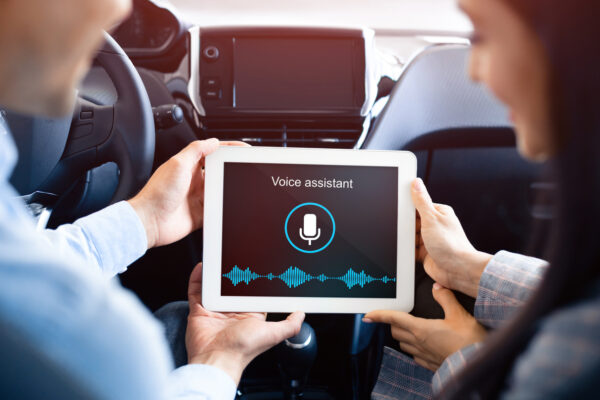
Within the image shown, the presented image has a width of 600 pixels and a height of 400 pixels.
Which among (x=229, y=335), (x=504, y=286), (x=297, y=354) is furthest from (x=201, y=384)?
(x=504, y=286)

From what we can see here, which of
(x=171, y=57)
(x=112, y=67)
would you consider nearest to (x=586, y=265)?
(x=112, y=67)

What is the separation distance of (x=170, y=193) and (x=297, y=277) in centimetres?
24

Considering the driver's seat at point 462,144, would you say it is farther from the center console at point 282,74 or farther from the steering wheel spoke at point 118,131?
the steering wheel spoke at point 118,131

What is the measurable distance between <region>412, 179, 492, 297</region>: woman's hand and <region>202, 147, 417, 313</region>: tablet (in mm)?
22

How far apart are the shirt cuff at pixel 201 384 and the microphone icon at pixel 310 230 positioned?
0.76 feet

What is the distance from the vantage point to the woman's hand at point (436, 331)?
25.9 inches

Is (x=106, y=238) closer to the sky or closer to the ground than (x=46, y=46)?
closer to the ground

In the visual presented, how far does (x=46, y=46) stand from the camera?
325 mm

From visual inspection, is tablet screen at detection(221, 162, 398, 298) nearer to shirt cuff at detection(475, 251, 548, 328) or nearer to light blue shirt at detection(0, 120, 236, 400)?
shirt cuff at detection(475, 251, 548, 328)

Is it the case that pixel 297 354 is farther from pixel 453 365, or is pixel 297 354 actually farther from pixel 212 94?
pixel 212 94

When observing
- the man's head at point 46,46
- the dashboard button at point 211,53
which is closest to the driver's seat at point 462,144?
the dashboard button at point 211,53

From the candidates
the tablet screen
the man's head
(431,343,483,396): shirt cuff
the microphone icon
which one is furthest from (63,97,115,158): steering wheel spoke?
(431,343,483,396): shirt cuff

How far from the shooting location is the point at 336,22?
955 millimetres

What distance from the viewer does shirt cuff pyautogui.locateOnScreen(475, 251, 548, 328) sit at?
1.94 feet
